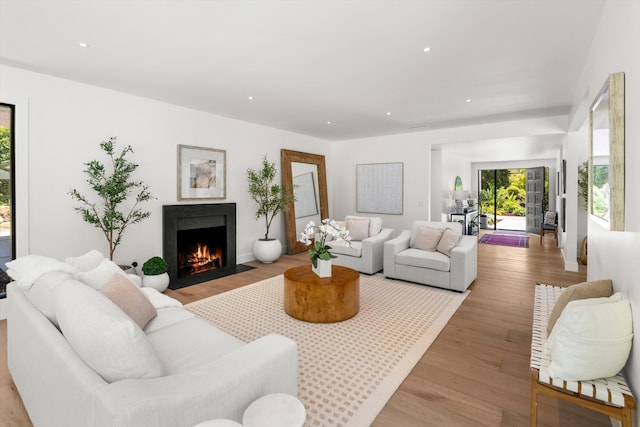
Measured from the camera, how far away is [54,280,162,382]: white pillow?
1.21 metres

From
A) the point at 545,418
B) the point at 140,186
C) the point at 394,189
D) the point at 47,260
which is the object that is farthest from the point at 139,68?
the point at 394,189

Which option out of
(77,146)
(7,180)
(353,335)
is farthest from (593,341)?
(7,180)

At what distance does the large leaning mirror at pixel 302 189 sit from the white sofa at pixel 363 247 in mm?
1555

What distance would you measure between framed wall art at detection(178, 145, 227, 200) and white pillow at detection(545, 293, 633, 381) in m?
4.85

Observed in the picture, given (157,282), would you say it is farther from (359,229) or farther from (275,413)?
(275,413)

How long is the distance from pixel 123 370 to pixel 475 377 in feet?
7.41

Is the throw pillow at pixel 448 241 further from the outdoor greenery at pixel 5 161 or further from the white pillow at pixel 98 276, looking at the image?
the outdoor greenery at pixel 5 161

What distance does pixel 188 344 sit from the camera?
1918mm

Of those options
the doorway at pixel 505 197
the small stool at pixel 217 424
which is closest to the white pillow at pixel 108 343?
the small stool at pixel 217 424

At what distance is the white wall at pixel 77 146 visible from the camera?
136 inches

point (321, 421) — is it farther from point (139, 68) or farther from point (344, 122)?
point (344, 122)

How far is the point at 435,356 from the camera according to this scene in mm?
2615

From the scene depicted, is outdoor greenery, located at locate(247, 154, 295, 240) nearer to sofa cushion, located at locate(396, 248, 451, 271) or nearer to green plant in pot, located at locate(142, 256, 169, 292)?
green plant in pot, located at locate(142, 256, 169, 292)

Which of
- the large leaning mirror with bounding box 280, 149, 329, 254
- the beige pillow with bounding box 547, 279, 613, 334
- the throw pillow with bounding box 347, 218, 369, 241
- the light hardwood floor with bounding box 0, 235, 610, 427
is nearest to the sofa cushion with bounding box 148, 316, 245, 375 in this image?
the light hardwood floor with bounding box 0, 235, 610, 427
